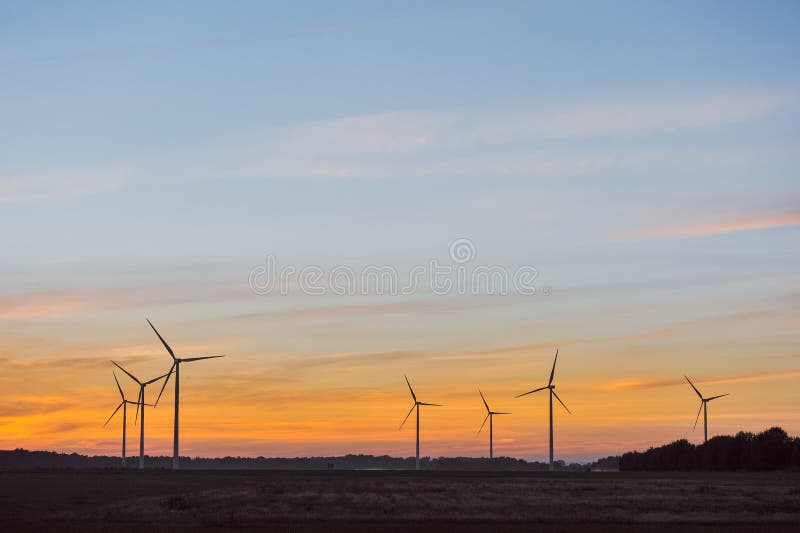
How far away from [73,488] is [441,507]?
52.2m

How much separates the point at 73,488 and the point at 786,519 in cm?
7864

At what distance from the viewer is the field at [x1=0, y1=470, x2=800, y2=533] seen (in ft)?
263

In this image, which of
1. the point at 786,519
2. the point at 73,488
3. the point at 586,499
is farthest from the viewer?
the point at 73,488

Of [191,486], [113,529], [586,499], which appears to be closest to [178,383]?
[191,486]

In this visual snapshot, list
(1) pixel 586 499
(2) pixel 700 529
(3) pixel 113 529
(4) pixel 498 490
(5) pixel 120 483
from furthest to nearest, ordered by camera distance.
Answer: (5) pixel 120 483, (4) pixel 498 490, (1) pixel 586 499, (2) pixel 700 529, (3) pixel 113 529

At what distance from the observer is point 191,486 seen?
424 feet

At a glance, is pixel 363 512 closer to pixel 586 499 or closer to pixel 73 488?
pixel 586 499

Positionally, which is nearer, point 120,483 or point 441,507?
point 441,507

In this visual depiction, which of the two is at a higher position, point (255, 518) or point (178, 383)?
point (178, 383)

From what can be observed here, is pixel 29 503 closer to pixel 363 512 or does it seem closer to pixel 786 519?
pixel 363 512

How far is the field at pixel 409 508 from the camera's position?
8031 cm

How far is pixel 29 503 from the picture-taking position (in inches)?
3910

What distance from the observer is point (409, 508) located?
94062 millimetres

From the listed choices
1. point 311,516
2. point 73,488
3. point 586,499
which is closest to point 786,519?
point 586,499
